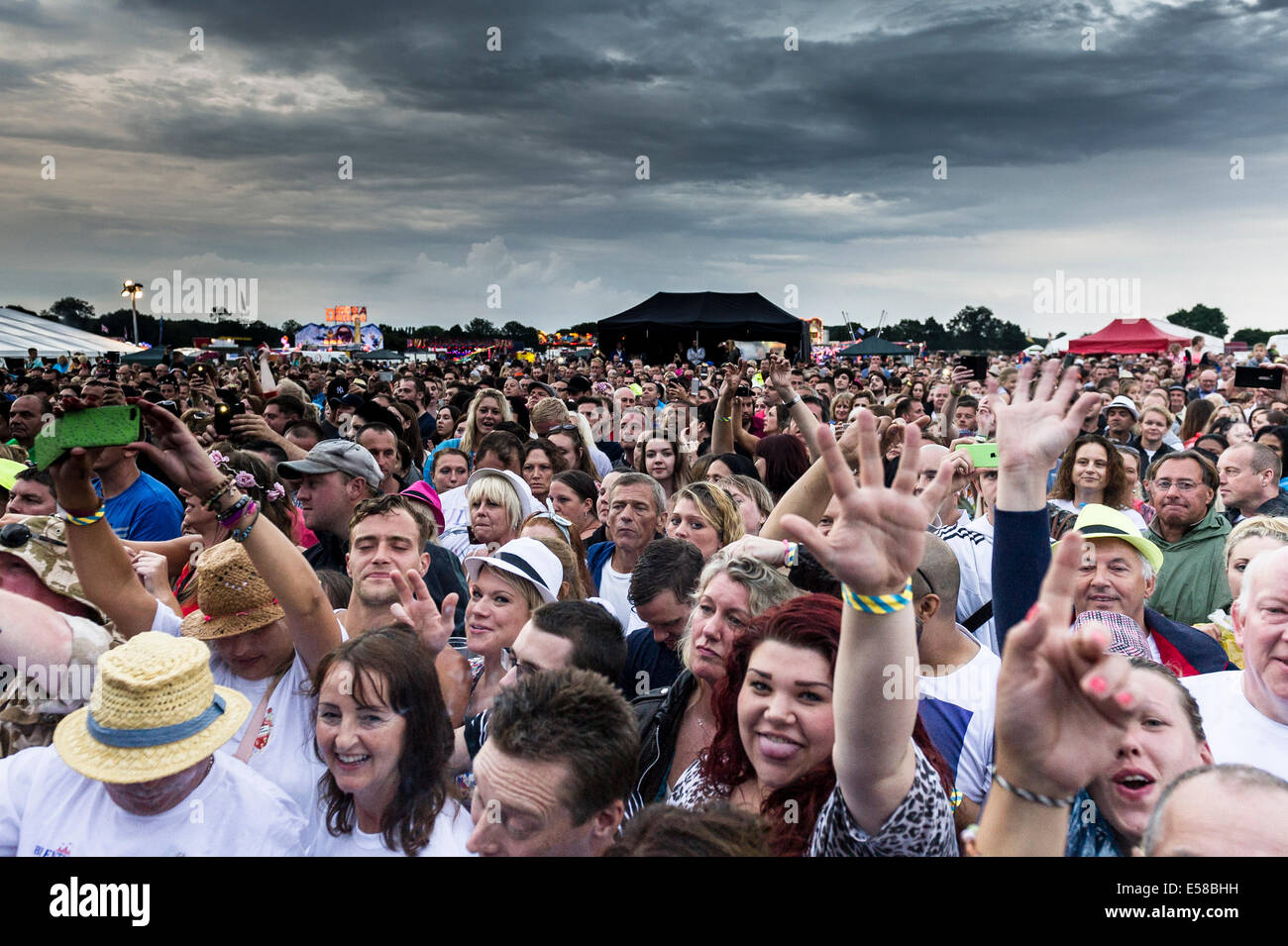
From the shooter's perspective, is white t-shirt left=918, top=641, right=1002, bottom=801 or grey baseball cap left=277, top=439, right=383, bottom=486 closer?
white t-shirt left=918, top=641, right=1002, bottom=801

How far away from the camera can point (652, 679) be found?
3207 mm

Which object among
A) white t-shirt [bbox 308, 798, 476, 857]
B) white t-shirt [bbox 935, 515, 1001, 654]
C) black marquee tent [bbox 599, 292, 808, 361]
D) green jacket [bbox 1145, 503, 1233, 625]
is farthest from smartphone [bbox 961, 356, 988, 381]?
black marquee tent [bbox 599, 292, 808, 361]

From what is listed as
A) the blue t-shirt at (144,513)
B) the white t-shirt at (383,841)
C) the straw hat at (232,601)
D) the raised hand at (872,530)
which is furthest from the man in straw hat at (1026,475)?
the blue t-shirt at (144,513)

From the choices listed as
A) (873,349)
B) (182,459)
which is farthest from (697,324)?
(182,459)

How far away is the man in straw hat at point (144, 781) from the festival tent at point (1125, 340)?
34.0 meters

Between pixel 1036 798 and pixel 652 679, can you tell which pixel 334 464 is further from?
pixel 1036 798

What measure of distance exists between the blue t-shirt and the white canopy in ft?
77.7

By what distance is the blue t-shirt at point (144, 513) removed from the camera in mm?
4773

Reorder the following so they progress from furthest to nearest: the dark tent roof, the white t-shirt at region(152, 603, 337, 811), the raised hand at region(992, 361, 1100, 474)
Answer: the dark tent roof < the white t-shirt at region(152, 603, 337, 811) < the raised hand at region(992, 361, 1100, 474)

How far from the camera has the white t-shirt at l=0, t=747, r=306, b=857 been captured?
6.80 feet

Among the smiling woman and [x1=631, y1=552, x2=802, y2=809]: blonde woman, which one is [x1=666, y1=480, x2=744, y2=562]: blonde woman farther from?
the smiling woman
